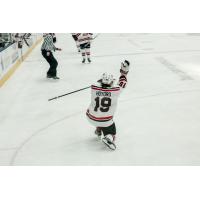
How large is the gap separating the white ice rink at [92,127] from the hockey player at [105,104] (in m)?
0.22

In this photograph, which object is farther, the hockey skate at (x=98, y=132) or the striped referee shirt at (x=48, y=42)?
the striped referee shirt at (x=48, y=42)

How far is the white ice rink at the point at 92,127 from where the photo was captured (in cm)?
436

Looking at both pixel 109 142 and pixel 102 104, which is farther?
pixel 109 142

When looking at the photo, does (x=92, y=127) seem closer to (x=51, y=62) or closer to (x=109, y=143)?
(x=109, y=143)

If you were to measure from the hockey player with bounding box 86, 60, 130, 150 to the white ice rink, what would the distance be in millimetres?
224

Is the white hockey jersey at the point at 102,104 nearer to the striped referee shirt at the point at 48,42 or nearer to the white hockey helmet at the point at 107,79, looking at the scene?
the white hockey helmet at the point at 107,79

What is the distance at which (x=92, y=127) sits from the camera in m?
5.23

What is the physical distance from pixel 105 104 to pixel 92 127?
1021 mm

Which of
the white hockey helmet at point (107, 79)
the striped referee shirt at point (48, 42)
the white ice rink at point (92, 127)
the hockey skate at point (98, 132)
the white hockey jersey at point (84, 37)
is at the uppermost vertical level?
the white hockey helmet at point (107, 79)

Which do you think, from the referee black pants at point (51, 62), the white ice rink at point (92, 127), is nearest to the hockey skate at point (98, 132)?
the white ice rink at point (92, 127)

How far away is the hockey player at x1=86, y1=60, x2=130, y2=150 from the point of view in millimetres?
4258

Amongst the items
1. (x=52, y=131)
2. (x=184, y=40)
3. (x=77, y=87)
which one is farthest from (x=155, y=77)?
(x=184, y=40)

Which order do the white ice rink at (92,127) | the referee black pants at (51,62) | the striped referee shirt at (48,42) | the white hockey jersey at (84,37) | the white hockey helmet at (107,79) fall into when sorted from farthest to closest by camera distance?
the white hockey jersey at (84,37)
the referee black pants at (51,62)
the striped referee shirt at (48,42)
the white ice rink at (92,127)
the white hockey helmet at (107,79)

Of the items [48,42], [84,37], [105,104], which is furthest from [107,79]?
[84,37]
